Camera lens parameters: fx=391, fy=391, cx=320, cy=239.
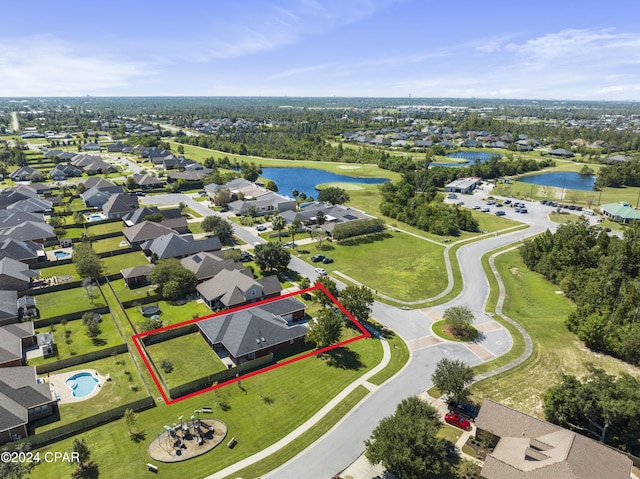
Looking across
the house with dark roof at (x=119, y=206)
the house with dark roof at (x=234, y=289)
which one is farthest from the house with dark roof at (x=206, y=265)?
the house with dark roof at (x=119, y=206)

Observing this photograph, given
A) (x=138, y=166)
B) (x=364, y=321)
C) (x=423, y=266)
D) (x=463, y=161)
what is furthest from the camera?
(x=463, y=161)

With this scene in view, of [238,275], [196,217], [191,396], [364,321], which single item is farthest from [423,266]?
[196,217]

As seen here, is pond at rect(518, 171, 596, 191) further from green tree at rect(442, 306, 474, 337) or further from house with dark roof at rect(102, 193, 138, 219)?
house with dark roof at rect(102, 193, 138, 219)

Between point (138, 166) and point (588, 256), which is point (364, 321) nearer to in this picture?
point (588, 256)

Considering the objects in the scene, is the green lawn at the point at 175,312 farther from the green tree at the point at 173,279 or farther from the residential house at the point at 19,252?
the residential house at the point at 19,252

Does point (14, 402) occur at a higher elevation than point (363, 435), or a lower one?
higher

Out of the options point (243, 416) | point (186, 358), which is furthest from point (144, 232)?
point (243, 416)
